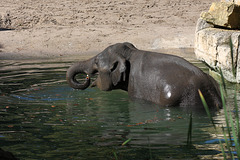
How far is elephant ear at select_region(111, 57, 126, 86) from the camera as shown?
6.12m

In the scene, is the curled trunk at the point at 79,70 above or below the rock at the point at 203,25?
below

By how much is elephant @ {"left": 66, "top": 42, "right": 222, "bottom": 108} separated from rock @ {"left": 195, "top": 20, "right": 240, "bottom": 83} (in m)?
2.02

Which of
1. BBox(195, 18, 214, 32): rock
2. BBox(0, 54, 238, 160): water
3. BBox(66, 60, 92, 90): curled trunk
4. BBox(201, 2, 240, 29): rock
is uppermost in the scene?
BBox(201, 2, 240, 29): rock

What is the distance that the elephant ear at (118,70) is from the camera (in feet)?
20.1

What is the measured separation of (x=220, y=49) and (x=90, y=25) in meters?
10.6

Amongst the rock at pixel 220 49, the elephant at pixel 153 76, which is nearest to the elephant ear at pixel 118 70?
the elephant at pixel 153 76

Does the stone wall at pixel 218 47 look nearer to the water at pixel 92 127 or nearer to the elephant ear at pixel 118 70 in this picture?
the water at pixel 92 127

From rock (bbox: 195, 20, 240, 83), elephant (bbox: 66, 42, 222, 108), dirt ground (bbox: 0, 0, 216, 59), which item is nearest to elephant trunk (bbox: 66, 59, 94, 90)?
elephant (bbox: 66, 42, 222, 108)

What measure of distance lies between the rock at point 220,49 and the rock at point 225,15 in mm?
231

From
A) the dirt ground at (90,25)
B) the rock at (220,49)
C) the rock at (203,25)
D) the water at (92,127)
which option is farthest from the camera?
the dirt ground at (90,25)

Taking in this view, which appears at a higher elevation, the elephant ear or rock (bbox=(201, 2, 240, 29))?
rock (bbox=(201, 2, 240, 29))

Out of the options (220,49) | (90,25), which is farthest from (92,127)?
(90,25)

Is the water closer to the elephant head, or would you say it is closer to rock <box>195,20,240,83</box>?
the elephant head

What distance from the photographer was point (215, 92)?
572 cm
